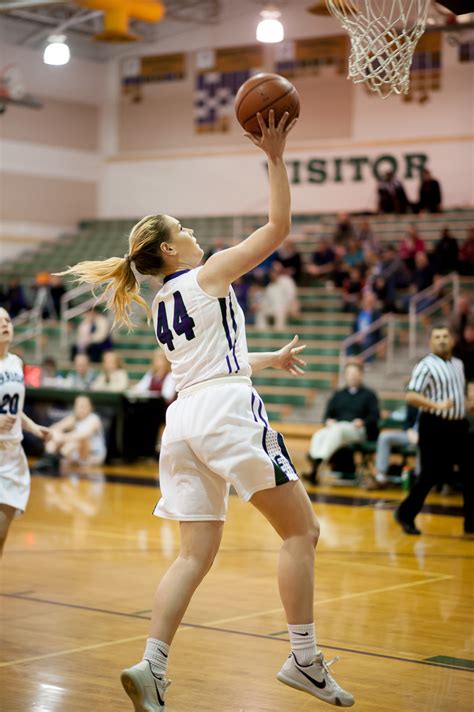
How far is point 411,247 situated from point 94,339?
583 centimetres

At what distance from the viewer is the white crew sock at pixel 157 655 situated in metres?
3.92

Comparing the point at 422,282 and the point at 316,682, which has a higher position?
the point at 422,282

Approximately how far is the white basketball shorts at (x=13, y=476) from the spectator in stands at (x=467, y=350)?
21.1 feet

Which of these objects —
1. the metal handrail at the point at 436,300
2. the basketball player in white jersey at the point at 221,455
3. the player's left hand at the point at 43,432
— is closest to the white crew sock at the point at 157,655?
the basketball player in white jersey at the point at 221,455

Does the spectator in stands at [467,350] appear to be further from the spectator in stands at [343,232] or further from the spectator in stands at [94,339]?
the spectator in stands at [94,339]

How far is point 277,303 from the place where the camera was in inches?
776

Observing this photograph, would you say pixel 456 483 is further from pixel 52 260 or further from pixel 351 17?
pixel 52 260

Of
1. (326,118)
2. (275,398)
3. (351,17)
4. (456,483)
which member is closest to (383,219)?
(326,118)

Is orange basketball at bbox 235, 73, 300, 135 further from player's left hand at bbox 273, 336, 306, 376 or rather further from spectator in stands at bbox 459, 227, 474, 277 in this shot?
spectator in stands at bbox 459, 227, 474, 277

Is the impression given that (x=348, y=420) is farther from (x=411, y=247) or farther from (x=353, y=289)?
(x=411, y=247)

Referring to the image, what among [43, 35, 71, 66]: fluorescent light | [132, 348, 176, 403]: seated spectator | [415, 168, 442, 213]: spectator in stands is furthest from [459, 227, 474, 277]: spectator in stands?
[43, 35, 71, 66]: fluorescent light

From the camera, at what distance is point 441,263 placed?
18.5m

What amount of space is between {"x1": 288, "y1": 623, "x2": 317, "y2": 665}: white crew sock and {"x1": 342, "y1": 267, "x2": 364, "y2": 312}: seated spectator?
1530 cm

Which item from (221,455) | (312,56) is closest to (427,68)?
(312,56)
